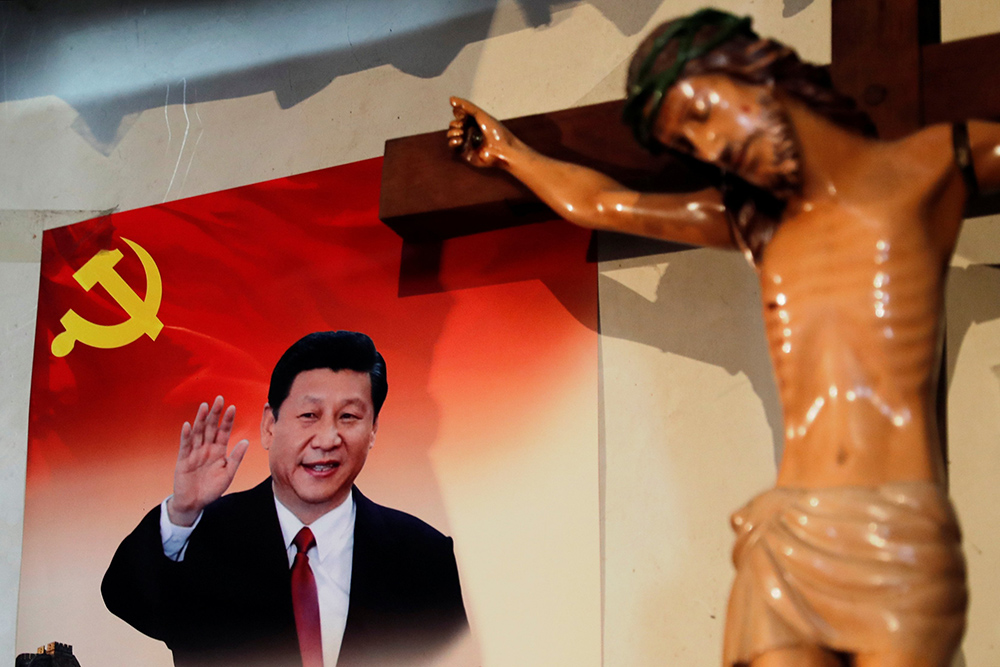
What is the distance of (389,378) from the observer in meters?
1.88

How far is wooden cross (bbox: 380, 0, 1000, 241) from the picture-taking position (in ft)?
4.58

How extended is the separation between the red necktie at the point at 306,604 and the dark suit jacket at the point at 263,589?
1cm

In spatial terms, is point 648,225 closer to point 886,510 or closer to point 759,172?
point 759,172

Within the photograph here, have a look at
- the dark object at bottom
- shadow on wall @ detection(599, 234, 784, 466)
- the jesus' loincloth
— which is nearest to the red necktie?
the dark object at bottom

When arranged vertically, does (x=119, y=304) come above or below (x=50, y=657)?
above

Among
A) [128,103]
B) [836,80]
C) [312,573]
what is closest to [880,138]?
[836,80]

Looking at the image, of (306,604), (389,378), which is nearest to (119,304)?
(389,378)

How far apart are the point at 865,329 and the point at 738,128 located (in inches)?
10.7

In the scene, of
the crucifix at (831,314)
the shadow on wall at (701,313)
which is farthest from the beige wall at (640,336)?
the crucifix at (831,314)

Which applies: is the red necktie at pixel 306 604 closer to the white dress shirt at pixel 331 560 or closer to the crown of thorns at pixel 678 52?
the white dress shirt at pixel 331 560

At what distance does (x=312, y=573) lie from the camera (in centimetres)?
183

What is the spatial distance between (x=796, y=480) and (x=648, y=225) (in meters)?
0.43

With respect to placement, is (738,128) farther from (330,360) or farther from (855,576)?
(330,360)

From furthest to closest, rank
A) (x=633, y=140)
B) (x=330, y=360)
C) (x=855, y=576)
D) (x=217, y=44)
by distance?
(x=217, y=44), (x=330, y=360), (x=633, y=140), (x=855, y=576)
